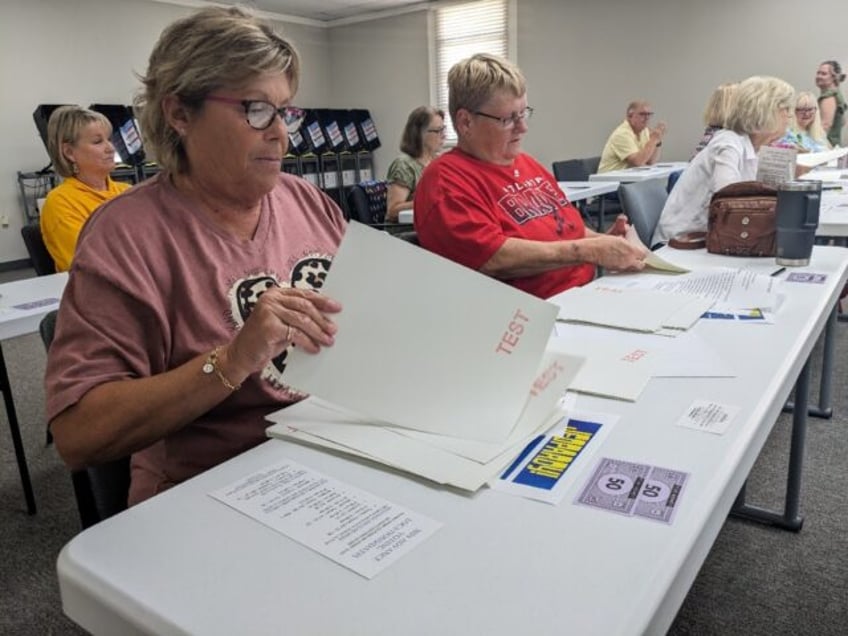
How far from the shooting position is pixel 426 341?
2.57 ft

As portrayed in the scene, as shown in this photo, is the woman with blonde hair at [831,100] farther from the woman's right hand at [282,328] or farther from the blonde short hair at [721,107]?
the woman's right hand at [282,328]

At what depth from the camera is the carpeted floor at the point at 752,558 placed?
143cm

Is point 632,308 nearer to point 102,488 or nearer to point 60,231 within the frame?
point 102,488

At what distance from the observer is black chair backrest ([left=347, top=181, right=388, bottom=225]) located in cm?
387

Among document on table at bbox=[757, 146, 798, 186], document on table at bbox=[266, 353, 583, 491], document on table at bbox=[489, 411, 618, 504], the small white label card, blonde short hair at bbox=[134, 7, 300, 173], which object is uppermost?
blonde short hair at bbox=[134, 7, 300, 173]

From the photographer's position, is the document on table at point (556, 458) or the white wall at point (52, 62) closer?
the document on table at point (556, 458)

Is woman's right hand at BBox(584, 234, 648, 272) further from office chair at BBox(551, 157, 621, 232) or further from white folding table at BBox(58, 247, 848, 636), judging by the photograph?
office chair at BBox(551, 157, 621, 232)

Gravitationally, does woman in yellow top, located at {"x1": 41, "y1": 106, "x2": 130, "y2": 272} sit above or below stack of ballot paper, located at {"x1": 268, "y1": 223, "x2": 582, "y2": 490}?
above

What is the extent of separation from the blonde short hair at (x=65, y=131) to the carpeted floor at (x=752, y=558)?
1.13m

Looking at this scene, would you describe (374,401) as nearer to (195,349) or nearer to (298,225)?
(195,349)

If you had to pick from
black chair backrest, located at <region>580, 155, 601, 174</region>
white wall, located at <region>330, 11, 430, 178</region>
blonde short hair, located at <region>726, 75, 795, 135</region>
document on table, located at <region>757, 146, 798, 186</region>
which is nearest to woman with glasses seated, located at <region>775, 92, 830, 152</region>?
black chair backrest, located at <region>580, 155, 601, 174</region>

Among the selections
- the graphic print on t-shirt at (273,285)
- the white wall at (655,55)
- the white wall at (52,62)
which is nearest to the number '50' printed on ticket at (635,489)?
the graphic print on t-shirt at (273,285)

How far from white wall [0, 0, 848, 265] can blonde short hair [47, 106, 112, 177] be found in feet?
9.77

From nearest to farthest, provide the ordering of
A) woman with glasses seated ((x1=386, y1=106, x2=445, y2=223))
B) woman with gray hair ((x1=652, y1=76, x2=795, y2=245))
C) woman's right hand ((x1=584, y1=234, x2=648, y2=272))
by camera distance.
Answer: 1. woman's right hand ((x1=584, y1=234, x2=648, y2=272))
2. woman with gray hair ((x1=652, y1=76, x2=795, y2=245))
3. woman with glasses seated ((x1=386, y1=106, x2=445, y2=223))
